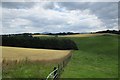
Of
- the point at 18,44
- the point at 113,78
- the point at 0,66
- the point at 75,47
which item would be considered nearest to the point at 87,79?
the point at 113,78

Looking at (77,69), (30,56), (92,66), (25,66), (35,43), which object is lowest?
(92,66)

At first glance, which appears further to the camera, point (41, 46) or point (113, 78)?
point (41, 46)

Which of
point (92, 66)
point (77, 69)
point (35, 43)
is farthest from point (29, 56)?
point (35, 43)

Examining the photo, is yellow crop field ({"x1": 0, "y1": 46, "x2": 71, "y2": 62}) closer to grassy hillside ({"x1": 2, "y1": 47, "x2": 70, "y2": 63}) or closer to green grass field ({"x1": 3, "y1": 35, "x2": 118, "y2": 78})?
grassy hillside ({"x1": 2, "y1": 47, "x2": 70, "y2": 63})

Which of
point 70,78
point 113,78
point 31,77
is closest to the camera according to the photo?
point 31,77

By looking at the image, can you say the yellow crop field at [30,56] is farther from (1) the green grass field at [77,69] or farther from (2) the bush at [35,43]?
(2) the bush at [35,43]

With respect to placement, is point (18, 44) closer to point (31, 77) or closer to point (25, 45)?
point (25, 45)

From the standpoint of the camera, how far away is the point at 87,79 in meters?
23.6

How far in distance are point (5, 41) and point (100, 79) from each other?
62.0 meters

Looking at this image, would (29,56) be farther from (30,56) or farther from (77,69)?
(77,69)

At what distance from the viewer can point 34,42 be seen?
8512cm

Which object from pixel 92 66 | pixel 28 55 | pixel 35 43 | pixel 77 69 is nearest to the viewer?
pixel 77 69

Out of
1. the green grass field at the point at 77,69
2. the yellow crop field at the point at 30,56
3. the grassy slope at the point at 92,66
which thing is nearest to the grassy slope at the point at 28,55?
the yellow crop field at the point at 30,56

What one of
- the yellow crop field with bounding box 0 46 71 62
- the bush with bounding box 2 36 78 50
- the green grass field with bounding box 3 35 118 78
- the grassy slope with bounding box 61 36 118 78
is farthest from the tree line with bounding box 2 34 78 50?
the green grass field with bounding box 3 35 118 78
